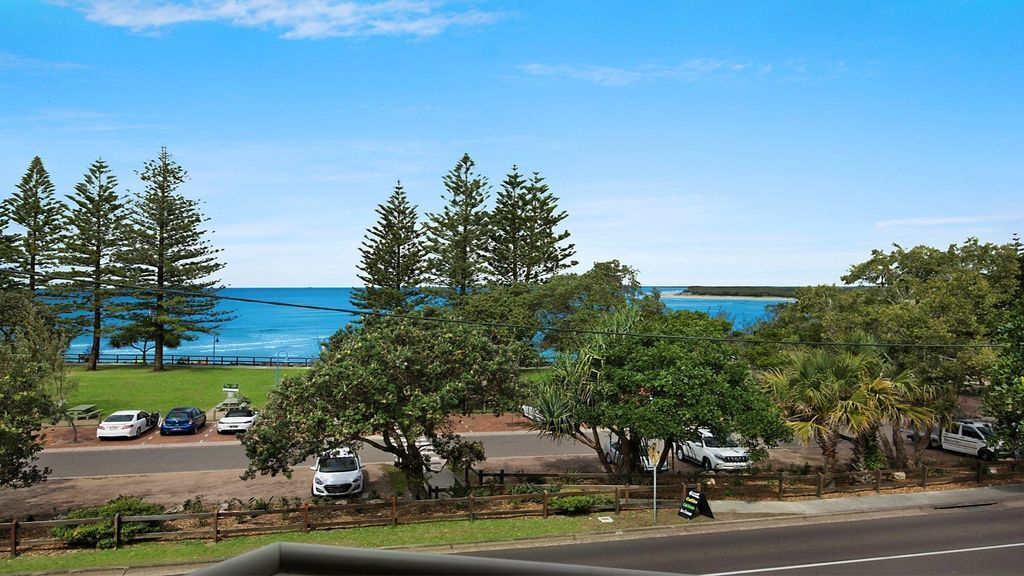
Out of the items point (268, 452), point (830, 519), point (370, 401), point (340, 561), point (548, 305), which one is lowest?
point (830, 519)

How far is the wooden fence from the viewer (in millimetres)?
15250

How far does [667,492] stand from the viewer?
18359 millimetres

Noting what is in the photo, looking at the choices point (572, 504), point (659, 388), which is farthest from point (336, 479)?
point (659, 388)

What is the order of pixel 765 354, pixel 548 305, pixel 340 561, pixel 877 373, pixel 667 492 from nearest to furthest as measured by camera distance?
pixel 340 561, pixel 667 492, pixel 877 373, pixel 765 354, pixel 548 305

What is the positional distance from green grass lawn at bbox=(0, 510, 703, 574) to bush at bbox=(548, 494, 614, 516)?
0.25 metres

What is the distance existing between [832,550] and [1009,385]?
831cm

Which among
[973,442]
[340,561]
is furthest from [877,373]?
[340,561]

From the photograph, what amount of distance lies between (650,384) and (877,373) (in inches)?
328

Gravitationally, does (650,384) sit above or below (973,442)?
above

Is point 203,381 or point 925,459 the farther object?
point 203,381

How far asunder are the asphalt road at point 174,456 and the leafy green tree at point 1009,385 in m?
14.1

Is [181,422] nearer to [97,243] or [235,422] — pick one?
[235,422]

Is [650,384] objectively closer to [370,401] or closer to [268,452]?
[370,401]

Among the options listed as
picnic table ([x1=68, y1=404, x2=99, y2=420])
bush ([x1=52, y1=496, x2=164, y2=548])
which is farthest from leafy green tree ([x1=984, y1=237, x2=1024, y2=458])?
picnic table ([x1=68, y1=404, x2=99, y2=420])
